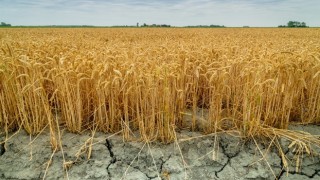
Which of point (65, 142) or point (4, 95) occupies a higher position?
point (4, 95)

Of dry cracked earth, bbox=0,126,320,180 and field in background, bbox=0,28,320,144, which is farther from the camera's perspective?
field in background, bbox=0,28,320,144

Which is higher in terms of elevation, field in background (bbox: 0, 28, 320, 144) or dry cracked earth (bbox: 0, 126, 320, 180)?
field in background (bbox: 0, 28, 320, 144)

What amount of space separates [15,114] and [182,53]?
241 cm

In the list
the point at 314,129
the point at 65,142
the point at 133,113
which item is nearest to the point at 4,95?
the point at 65,142

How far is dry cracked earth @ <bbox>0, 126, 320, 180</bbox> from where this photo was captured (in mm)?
2771

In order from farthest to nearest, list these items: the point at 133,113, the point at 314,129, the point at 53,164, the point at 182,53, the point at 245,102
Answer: the point at 182,53
the point at 314,129
the point at 133,113
the point at 245,102
the point at 53,164

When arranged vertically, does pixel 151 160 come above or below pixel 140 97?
below

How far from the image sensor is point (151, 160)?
2.90 metres

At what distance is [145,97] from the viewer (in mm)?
2969

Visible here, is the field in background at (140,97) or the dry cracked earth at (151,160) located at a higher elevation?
the field in background at (140,97)

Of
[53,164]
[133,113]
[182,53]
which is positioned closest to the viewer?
[53,164]

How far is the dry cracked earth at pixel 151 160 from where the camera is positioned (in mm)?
2771

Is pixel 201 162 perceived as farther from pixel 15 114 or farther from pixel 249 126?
pixel 15 114

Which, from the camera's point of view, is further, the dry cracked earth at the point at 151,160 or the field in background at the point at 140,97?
the field in background at the point at 140,97
